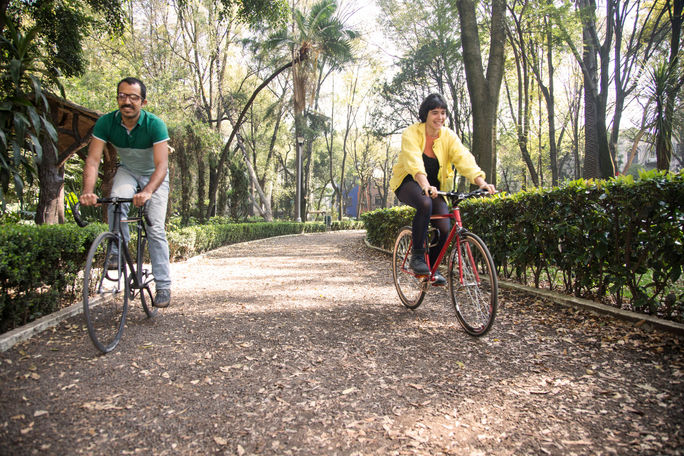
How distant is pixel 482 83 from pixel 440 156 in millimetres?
5882

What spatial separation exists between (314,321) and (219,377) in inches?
56.2

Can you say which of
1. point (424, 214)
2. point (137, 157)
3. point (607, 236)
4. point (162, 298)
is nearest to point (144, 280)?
point (162, 298)

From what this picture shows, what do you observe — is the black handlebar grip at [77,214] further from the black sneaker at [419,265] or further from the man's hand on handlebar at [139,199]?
the black sneaker at [419,265]

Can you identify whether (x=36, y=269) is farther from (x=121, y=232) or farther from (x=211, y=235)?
(x=211, y=235)

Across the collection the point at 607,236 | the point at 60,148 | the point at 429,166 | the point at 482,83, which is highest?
the point at 482,83

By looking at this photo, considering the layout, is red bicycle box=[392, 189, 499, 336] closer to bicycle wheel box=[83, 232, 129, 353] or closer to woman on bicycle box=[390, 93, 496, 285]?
woman on bicycle box=[390, 93, 496, 285]

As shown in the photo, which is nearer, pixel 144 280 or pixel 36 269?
pixel 36 269

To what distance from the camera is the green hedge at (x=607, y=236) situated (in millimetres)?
3053

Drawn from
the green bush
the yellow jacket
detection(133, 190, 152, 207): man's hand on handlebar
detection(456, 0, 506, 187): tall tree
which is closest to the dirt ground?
the green bush

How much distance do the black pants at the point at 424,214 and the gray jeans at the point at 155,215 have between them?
229cm

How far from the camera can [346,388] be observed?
2.30 meters

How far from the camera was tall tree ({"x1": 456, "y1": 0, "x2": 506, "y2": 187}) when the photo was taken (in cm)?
850

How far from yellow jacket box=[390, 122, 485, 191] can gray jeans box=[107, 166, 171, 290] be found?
222cm

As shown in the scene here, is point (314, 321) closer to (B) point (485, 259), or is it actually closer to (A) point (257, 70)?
(B) point (485, 259)
